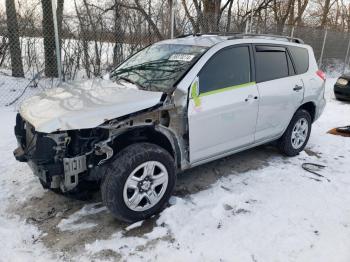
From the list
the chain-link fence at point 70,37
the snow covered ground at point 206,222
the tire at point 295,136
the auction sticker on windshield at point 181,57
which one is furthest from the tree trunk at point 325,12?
the auction sticker on windshield at point 181,57

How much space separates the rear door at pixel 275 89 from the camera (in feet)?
13.7

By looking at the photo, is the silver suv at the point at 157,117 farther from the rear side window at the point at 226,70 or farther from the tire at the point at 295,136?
the tire at the point at 295,136

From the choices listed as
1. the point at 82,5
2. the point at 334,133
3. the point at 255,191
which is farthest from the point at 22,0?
the point at 334,133

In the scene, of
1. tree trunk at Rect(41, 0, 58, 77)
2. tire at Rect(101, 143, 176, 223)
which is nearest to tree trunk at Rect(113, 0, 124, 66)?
tree trunk at Rect(41, 0, 58, 77)

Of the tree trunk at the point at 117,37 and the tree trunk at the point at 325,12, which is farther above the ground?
the tree trunk at the point at 325,12

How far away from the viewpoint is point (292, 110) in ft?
15.4

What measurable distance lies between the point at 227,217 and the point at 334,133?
3.97 m

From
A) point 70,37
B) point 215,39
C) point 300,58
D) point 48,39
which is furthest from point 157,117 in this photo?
point 48,39

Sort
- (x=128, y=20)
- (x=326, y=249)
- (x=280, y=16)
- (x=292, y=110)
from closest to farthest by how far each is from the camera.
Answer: (x=326, y=249)
(x=292, y=110)
(x=128, y=20)
(x=280, y=16)

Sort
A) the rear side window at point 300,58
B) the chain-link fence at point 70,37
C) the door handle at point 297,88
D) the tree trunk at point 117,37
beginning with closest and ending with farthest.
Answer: the door handle at point 297,88 → the rear side window at point 300,58 → the chain-link fence at point 70,37 → the tree trunk at point 117,37

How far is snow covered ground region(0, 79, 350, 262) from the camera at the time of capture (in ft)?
9.23

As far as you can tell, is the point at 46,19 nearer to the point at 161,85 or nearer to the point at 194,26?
Answer: the point at 194,26

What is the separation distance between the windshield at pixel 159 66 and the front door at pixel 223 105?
9.3 inches

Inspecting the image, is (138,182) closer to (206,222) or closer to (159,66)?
(206,222)
